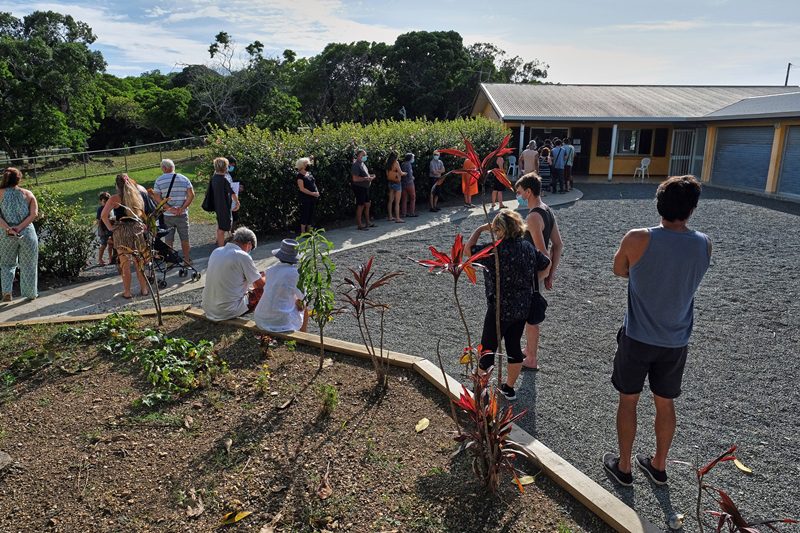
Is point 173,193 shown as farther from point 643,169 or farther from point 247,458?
point 643,169

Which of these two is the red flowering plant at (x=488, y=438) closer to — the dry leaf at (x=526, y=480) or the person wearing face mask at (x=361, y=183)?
the dry leaf at (x=526, y=480)

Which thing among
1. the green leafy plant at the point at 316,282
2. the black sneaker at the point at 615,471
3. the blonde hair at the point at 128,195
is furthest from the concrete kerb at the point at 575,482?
the blonde hair at the point at 128,195

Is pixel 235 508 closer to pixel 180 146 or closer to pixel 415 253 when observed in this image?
pixel 415 253

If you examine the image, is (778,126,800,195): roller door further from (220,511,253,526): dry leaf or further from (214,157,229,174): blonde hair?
(220,511,253,526): dry leaf

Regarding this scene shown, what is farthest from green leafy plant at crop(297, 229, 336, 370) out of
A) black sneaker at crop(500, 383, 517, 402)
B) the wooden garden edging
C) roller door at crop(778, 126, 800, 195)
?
roller door at crop(778, 126, 800, 195)

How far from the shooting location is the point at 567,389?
460cm

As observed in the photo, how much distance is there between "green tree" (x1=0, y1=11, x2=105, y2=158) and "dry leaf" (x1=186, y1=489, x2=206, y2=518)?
31.2 meters

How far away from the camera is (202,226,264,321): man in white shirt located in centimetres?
522

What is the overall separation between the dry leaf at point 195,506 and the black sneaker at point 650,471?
2.62 metres

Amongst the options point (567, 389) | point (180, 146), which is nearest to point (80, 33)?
point (180, 146)

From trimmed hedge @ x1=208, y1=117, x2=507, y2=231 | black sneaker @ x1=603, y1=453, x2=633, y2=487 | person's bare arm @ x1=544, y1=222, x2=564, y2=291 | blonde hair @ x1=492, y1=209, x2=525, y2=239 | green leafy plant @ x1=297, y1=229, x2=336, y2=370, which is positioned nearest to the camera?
black sneaker @ x1=603, y1=453, x2=633, y2=487

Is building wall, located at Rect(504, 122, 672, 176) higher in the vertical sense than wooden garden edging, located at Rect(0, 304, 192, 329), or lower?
higher

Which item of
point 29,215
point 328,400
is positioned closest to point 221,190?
point 29,215

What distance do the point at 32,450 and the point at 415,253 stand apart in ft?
22.6
